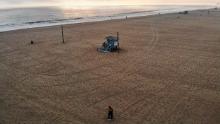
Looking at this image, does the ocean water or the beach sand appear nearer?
the beach sand

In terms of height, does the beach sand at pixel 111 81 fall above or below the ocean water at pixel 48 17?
below

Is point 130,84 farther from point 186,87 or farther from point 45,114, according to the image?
point 45,114

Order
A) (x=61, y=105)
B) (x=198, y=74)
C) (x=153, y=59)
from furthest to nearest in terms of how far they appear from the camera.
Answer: (x=153, y=59) < (x=198, y=74) < (x=61, y=105)

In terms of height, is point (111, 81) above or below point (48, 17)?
below

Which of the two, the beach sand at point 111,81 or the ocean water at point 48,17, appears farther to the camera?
the ocean water at point 48,17

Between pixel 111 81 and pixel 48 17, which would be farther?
pixel 48 17

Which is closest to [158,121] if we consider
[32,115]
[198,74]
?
[32,115]

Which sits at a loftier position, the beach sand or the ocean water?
the ocean water

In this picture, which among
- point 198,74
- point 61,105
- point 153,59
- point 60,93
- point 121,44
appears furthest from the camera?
point 121,44
